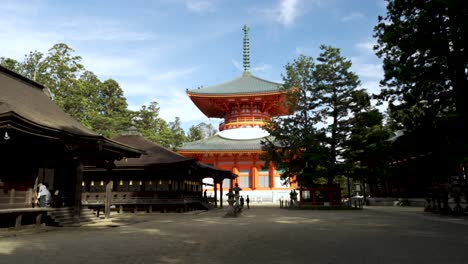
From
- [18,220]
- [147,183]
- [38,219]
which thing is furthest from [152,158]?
[18,220]

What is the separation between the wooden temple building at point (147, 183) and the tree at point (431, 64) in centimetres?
1288

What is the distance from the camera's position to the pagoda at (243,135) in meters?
38.8

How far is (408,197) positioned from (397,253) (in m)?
28.7

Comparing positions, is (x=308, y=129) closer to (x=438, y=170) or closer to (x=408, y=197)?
(x=438, y=170)

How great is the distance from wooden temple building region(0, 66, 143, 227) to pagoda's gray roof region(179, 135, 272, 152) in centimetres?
2135

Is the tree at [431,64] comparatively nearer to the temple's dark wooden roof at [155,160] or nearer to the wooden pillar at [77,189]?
the temple's dark wooden roof at [155,160]

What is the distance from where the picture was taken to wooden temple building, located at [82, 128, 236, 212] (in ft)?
74.3

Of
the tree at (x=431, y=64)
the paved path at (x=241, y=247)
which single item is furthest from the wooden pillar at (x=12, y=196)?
the tree at (x=431, y=64)

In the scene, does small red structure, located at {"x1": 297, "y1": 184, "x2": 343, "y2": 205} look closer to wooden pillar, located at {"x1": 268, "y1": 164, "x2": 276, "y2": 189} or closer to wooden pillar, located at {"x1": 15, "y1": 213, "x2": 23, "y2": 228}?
wooden pillar, located at {"x1": 268, "y1": 164, "x2": 276, "y2": 189}

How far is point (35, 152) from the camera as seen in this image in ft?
46.0

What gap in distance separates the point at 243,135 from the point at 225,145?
141 inches

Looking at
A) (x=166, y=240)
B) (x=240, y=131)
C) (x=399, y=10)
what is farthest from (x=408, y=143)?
(x=240, y=131)

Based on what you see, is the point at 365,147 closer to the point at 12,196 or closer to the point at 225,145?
the point at 225,145

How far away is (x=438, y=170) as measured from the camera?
25.3m
